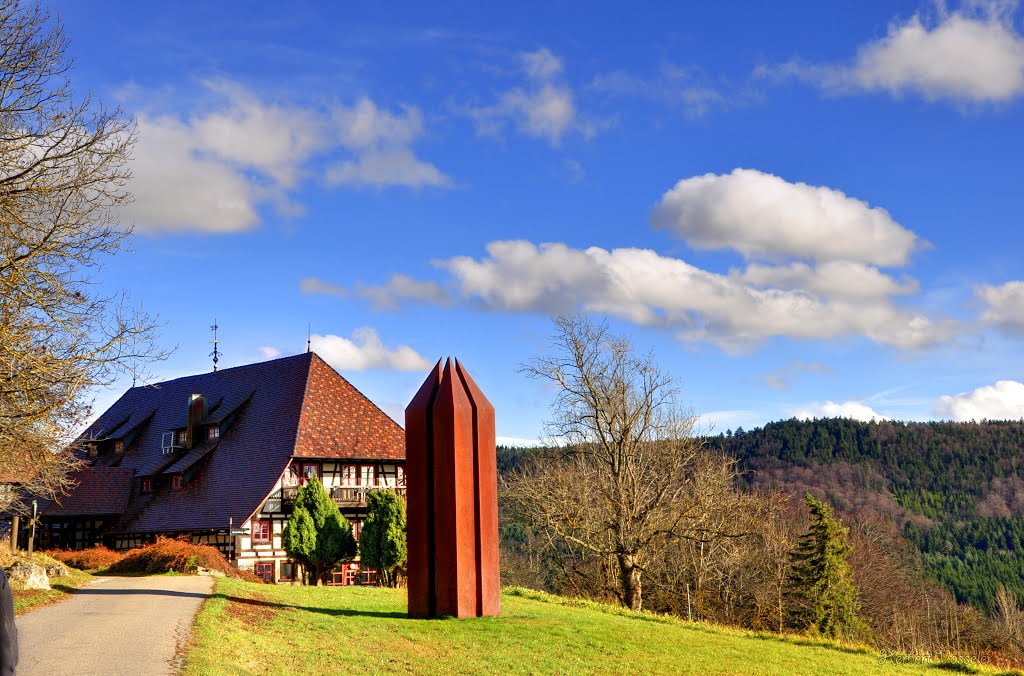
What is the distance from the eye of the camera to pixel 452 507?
61.6 ft

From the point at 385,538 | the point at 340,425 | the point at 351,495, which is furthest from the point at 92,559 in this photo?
the point at 340,425

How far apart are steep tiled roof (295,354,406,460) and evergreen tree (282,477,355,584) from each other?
2.80 metres

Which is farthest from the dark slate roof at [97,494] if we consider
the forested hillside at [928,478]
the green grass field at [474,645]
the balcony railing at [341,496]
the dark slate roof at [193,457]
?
the forested hillside at [928,478]

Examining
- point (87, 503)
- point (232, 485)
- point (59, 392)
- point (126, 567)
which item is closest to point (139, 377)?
point (59, 392)

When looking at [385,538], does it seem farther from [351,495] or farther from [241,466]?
[241,466]

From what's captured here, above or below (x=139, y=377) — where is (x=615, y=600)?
below

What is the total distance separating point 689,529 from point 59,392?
21921mm

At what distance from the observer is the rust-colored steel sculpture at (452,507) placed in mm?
18734

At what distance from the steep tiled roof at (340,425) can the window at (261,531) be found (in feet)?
9.53

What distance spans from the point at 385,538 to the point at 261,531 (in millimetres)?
5311

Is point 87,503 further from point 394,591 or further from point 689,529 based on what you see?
point 689,529

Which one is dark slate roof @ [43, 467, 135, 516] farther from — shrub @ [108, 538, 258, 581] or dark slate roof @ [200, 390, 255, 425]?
shrub @ [108, 538, 258, 581]

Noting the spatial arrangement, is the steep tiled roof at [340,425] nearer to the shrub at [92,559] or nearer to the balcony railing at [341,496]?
the balcony railing at [341,496]

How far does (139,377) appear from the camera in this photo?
17.1m
